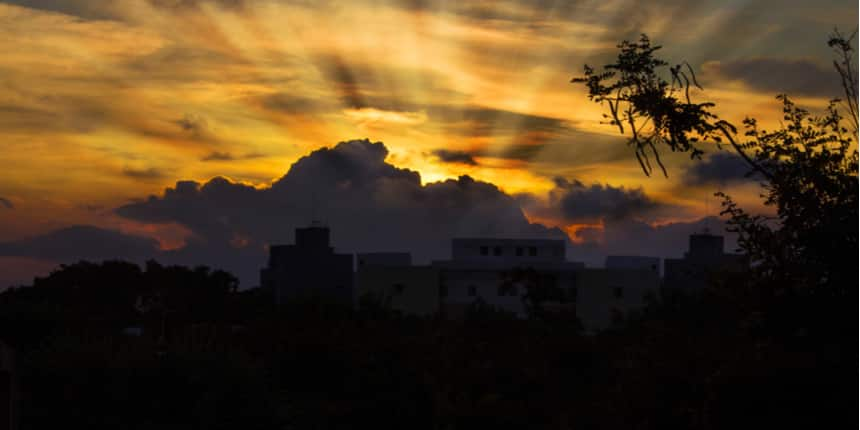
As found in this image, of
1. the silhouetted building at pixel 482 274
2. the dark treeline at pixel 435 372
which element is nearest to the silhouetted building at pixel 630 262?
the silhouetted building at pixel 482 274

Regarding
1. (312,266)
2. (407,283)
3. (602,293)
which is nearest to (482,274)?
(407,283)

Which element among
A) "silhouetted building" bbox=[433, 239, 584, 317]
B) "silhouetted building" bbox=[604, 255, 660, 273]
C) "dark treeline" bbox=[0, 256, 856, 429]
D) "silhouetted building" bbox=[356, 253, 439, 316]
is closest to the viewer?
"dark treeline" bbox=[0, 256, 856, 429]

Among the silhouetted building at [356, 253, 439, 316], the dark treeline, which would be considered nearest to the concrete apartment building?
the silhouetted building at [356, 253, 439, 316]

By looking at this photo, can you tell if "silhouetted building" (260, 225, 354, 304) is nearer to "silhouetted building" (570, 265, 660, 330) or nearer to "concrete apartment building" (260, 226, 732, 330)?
"concrete apartment building" (260, 226, 732, 330)

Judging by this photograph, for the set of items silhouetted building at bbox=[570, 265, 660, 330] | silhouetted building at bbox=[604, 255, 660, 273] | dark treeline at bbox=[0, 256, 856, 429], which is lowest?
dark treeline at bbox=[0, 256, 856, 429]

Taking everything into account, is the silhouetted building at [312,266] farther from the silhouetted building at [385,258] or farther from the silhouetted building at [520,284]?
the silhouetted building at [520,284]

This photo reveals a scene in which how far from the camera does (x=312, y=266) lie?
104 meters

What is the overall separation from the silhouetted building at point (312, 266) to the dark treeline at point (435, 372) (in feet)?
208

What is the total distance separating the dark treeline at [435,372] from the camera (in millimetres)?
14406

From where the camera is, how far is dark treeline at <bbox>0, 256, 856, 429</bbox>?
567 inches

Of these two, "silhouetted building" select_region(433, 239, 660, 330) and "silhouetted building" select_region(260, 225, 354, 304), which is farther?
"silhouetted building" select_region(260, 225, 354, 304)

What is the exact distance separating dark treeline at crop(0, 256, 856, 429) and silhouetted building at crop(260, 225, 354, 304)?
208ft

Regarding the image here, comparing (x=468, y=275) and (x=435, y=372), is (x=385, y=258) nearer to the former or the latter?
(x=468, y=275)

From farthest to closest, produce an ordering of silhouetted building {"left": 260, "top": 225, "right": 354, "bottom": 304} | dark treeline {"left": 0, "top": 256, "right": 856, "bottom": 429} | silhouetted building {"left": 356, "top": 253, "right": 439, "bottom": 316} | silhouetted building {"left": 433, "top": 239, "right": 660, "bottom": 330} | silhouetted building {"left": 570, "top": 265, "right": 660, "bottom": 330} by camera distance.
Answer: silhouetted building {"left": 260, "top": 225, "right": 354, "bottom": 304} → silhouetted building {"left": 356, "top": 253, "right": 439, "bottom": 316} → silhouetted building {"left": 433, "top": 239, "right": 660, "bottom": 330} → silhouetted building {"left": 570, "top": 265, "right": 660, "bottom": 330} → dark treeline {"left": 0, "top": 256, "right": 856, "bottom": 429}
